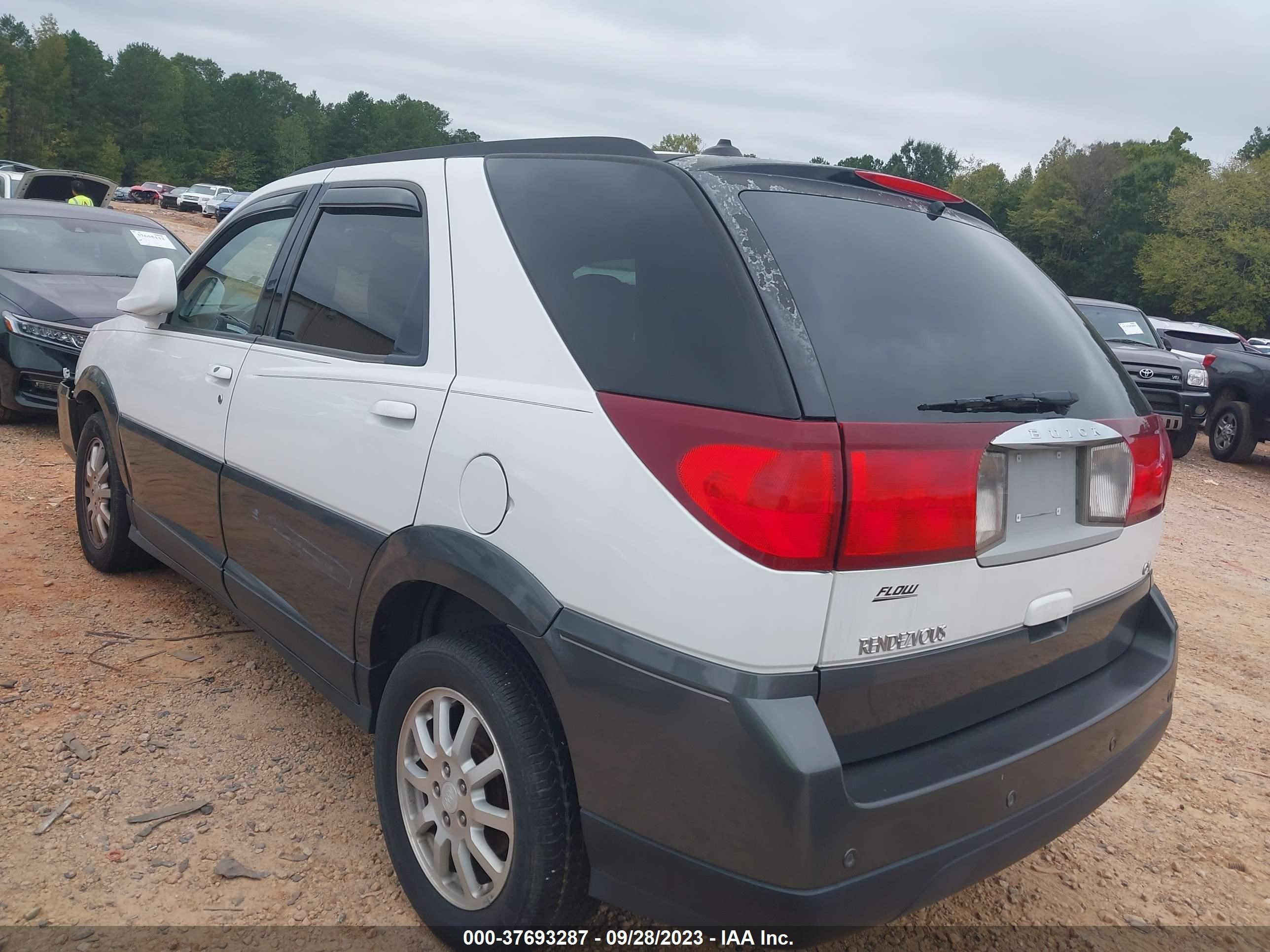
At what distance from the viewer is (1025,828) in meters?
2.01

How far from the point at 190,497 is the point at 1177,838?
11.6ft

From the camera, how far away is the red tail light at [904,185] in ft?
7.59

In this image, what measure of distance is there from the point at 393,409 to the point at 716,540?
1.06m

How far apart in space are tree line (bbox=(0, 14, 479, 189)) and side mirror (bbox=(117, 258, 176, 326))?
7893cm

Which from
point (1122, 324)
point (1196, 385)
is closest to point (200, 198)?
point (1122, 324)

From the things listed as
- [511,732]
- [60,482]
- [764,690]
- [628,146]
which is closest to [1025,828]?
[764,690]

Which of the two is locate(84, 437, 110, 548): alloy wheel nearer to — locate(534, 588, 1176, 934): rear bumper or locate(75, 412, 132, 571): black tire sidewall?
locate(75, 412, 132, 571): black tire sidewall

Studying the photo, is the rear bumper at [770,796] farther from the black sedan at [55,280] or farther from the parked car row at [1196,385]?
the parked car row at [1196,385]

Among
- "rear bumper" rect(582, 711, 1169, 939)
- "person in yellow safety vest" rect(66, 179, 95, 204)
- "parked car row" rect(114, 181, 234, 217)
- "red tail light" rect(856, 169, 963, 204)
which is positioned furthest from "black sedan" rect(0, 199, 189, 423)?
"parked car row" rect(114, 181, 234, 217)

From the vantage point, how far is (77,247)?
28.2ft

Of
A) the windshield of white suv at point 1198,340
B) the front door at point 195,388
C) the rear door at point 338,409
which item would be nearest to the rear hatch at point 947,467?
the rear door at point 338,409

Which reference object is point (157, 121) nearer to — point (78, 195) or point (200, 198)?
point (200, 198)

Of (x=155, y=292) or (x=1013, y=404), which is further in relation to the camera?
(x=155, y=292)

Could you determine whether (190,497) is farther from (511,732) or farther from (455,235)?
(511,732)
